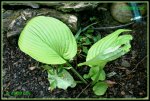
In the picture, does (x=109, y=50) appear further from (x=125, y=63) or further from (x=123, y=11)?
(x=123, y=11)

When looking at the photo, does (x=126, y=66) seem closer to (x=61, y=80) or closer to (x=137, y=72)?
(x=137, y=72)

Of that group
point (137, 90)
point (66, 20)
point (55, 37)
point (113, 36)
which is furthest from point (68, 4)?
point (137, 90)

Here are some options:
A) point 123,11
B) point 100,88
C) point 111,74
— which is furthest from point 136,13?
point 100,88

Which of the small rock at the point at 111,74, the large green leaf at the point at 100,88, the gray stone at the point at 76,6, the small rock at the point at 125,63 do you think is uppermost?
the gray stone at the point at 76,6

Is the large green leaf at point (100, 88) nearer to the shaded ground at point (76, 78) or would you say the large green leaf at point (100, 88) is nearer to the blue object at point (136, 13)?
the shaded ground at point (76, 78)

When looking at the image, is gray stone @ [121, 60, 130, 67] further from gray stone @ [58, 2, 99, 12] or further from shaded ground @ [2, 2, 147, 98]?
gray stone @ [58, 2, 99, 12]

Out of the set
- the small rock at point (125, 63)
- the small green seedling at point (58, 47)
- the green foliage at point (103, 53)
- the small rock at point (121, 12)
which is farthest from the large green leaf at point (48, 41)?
the small rock at point (121, 12)

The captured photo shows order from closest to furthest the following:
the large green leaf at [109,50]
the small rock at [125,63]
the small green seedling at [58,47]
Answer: the large green leaf at [109,50]
the small green seedling at [58,47]
the small rock at [125,63]
